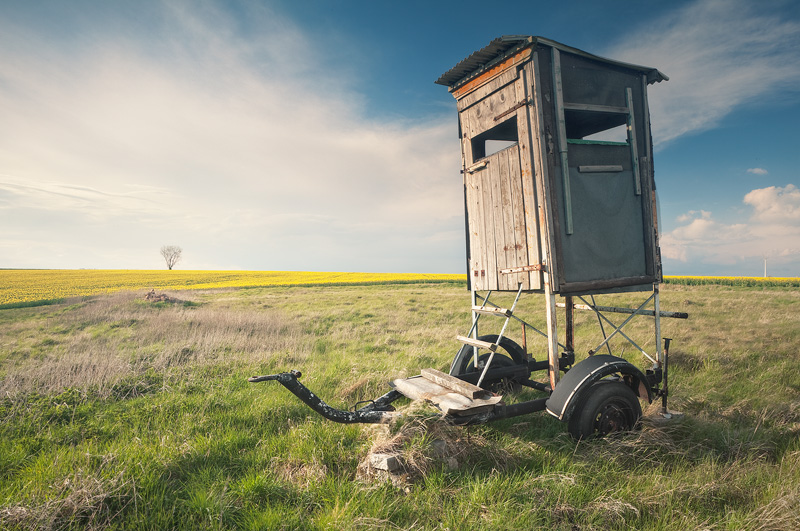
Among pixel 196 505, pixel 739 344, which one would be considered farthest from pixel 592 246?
pixel 739 344

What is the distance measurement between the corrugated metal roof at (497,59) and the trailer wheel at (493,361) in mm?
4208

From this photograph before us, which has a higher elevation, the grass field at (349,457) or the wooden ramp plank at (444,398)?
the wooden ramp plank at (444,398)

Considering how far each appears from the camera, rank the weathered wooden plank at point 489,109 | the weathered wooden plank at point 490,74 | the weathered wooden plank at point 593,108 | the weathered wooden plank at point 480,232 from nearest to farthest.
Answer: the weathered wooden plank at point 490,74, the weathered wooden plank at point 593,108, the weathered wooden plank at point 489,109, the weathered wooden plank at point 480,232

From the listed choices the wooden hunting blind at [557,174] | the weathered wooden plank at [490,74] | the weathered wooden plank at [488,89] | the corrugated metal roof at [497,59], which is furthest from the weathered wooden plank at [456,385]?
the corrugated metal roof at [497,59]

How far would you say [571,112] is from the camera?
6.12 meters

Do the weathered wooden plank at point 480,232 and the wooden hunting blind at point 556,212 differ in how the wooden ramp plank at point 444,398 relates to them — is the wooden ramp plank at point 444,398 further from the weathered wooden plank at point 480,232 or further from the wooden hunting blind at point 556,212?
the weathered wooden plank at point 480,232

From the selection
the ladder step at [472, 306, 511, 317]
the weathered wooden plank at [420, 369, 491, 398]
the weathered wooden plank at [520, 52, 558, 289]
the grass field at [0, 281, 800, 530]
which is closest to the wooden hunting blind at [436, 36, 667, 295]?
the weathered wooden plank at [520, 52, 558, 289]

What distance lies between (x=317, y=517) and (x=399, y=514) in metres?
0.71

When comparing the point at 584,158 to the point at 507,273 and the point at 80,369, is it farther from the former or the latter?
the point at 80,369

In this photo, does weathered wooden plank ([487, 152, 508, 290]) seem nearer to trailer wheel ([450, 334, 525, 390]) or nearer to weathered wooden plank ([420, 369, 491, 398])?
trailer wheel ([450, 334, 525, 390])

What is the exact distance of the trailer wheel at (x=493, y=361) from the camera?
6430 millimetres

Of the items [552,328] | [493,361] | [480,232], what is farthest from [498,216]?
[493,361]

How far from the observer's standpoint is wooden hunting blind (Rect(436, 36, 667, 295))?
5.28 metres

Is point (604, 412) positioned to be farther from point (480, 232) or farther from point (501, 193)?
point (501, 193)
